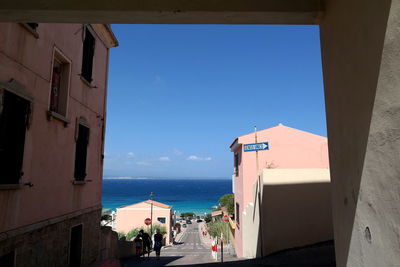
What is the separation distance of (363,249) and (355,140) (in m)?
0.75

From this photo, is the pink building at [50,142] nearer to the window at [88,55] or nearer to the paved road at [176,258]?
the window at [88,55]

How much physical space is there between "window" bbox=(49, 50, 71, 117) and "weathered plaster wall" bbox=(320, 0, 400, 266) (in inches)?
283

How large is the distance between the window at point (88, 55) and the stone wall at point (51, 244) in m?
4.32

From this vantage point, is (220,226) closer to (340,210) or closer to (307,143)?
(307,143)

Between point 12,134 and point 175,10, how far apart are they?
469 centimetres

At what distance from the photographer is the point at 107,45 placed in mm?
11531

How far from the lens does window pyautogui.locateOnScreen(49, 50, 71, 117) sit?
26.3 ft

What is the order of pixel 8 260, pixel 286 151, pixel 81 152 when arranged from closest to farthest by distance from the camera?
pixel 8 260, pixel 81 152, pixel 286 151

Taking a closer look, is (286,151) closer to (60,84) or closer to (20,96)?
(60,84)

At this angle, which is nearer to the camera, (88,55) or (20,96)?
(20,96)

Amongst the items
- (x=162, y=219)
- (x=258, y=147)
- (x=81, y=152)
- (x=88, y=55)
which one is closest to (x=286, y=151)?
(x=258, y=147)

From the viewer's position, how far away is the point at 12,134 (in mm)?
5949

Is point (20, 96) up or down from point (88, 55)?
down

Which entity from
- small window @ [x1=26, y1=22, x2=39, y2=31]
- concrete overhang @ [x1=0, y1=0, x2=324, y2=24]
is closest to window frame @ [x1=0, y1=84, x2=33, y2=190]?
small window @ [x1=26, y1=22, x2=39, y2=31]
